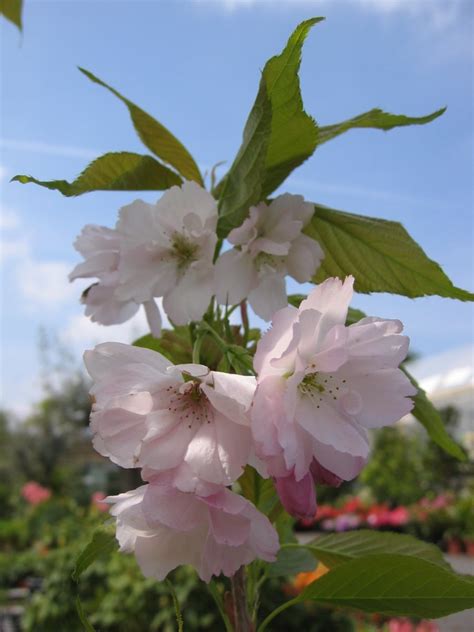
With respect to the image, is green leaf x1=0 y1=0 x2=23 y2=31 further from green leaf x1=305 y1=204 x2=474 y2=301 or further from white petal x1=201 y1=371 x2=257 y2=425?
white petal x1=201 y1=371 x2=257 y2=425

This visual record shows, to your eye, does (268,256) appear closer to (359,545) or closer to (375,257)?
(375,257)

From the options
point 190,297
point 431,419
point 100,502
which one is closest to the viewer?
point 100,502

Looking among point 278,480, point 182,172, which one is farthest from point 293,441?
point 182,172

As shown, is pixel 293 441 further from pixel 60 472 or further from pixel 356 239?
pixel 60 472

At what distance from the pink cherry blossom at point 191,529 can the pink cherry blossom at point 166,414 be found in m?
0.02

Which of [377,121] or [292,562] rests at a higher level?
[377,121]

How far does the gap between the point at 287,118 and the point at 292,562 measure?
0.68m

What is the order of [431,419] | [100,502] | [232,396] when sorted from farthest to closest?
1. [431,419]
2. [100,502]
3. [232,396]

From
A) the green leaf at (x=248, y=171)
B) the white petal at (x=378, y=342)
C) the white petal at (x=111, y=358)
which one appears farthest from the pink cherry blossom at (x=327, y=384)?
the green leaf at (x=248, y=171)

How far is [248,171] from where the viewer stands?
80 centimetres

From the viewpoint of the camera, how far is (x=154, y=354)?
2.17 feet

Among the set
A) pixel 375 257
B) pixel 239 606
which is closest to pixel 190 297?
pixel 375 257

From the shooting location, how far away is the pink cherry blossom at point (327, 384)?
576mm

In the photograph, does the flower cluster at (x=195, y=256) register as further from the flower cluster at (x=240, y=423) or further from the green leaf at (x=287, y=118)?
the flower cluster at (x=240, y=423)
